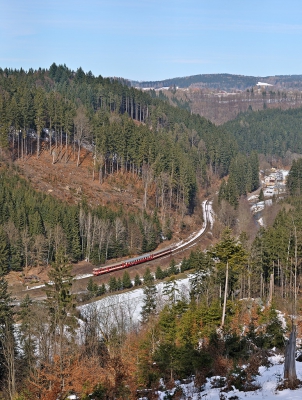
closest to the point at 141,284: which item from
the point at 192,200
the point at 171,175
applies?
the point at 171,175

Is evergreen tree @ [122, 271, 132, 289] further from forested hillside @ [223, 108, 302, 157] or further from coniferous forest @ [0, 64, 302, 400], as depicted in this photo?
forested hillside @ [223, 108, 302, 157]

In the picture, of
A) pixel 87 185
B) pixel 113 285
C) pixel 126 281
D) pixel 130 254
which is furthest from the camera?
pixel 87 185

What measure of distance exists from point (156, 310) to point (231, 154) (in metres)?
92.0

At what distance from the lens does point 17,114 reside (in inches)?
3169

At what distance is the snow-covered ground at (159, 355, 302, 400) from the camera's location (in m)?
15.9

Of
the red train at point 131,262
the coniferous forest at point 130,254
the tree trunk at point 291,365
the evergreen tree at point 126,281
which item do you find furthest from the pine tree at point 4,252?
the tree trunk at point 291,365

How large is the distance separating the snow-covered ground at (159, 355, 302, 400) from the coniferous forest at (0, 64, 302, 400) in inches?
20.0

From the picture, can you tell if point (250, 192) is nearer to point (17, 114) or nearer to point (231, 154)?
point (231, 154)

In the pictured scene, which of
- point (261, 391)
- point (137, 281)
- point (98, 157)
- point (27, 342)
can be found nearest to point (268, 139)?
point (98, 157)

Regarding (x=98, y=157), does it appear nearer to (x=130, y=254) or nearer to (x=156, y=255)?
(x=130, y=254)

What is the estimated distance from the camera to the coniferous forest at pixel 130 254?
2277cm

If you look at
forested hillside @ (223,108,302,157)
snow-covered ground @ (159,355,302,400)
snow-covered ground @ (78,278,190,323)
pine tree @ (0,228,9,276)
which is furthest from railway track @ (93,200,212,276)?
forested hillside @ (223,108,302,157)

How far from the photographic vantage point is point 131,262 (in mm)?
62438

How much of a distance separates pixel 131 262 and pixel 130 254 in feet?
16.9
